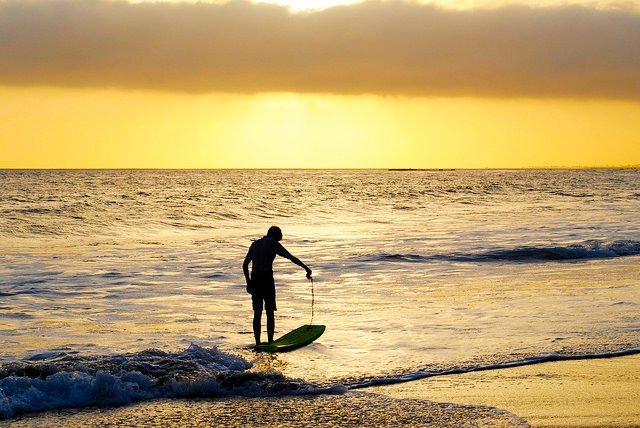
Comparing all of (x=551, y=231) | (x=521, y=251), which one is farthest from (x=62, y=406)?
(x=551, y=231)

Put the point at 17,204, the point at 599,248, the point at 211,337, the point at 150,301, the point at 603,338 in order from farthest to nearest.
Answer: the point at 17,204, the point at 599,248, the point at 150,301, the point at 211,337, the point at 603,338

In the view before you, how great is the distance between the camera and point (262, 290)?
14.0 meters

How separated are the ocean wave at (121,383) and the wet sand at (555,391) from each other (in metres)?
1.49

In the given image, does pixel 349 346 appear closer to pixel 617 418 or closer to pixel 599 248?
pixel 617 418

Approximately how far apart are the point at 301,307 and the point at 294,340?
15.7 feet

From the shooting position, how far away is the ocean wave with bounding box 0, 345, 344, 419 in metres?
10.1

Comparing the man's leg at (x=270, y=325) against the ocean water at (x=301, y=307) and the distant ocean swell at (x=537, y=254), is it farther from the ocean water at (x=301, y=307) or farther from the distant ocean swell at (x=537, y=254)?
the distant ocean swell at (x=537, y=254)

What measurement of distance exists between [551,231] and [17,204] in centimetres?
3847

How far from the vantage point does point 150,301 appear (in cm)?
1877

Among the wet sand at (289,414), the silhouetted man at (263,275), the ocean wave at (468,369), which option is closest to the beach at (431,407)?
the wet sand at (289,414)

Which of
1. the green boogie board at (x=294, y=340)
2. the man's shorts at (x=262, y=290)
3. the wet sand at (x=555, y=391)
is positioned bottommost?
the wet sand at (x=555, y=391)

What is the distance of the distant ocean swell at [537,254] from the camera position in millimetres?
29250

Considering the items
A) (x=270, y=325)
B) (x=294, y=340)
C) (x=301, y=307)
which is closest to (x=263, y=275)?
(x=270, y=325)

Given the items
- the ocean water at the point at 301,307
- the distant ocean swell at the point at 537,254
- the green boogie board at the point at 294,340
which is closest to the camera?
the ocean water at the point at 301,307
